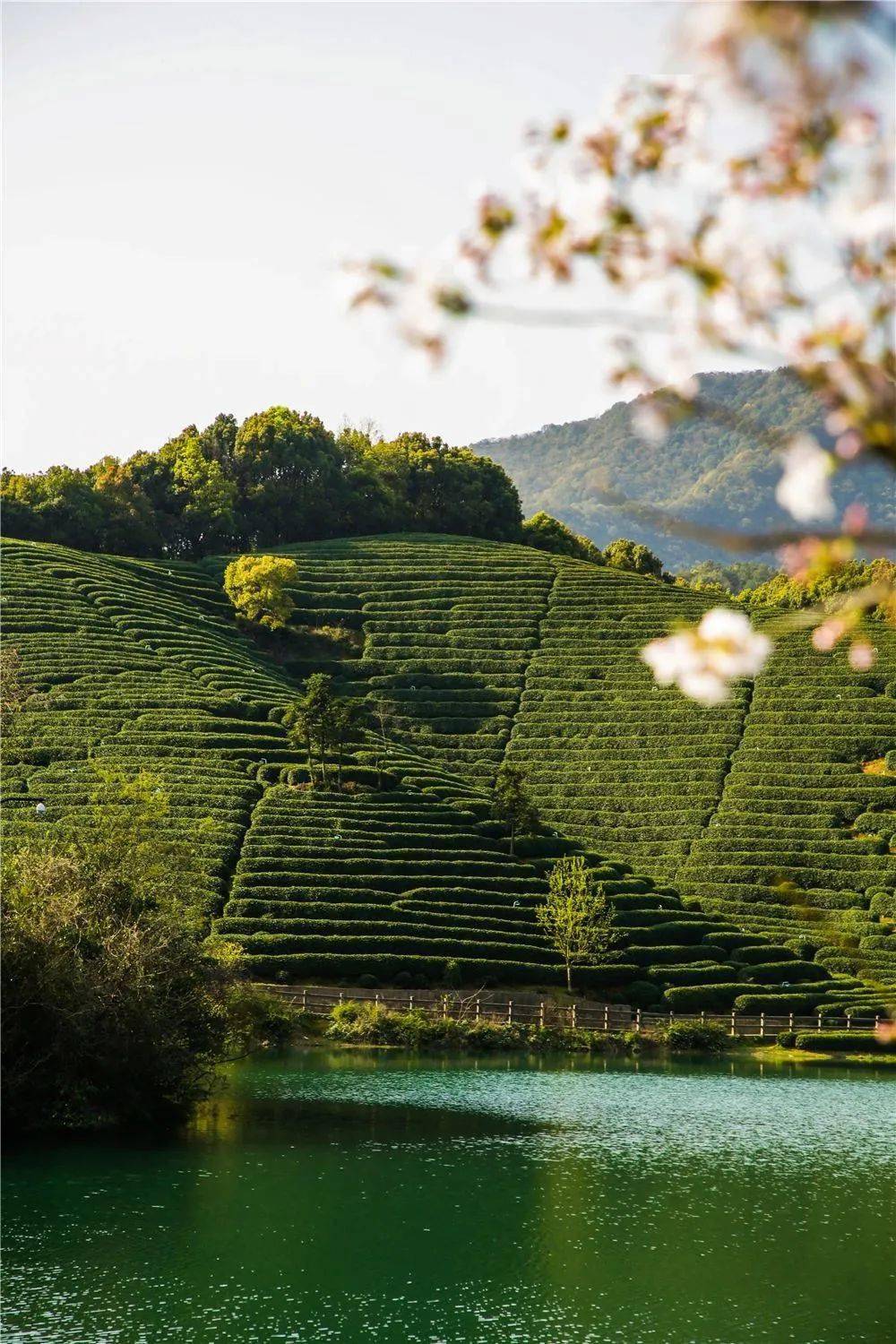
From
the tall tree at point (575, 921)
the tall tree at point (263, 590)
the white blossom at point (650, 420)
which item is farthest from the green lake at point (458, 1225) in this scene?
the tall tree at point (263, 590)

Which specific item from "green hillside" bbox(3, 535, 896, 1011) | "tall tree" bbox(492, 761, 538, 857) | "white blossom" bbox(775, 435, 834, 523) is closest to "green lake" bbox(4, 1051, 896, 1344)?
"green hillside" bbox(3, 535, 896, 1011)

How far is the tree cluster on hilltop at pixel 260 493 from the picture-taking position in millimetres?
98938

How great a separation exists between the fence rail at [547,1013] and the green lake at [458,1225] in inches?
405

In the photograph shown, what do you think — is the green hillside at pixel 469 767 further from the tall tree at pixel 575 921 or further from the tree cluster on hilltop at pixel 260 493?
the tree cluster on hilltop at pixel 260 493

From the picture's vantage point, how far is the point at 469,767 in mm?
73562

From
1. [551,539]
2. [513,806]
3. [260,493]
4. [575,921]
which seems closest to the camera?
[575,921]

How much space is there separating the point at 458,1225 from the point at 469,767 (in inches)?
2009

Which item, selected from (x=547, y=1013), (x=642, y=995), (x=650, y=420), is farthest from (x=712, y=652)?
(x=642, y=995)

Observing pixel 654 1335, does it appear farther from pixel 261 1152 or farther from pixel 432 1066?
pixel 432 1066

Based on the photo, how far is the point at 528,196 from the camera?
303 centimetres

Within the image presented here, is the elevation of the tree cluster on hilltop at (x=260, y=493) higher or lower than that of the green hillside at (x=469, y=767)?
higher

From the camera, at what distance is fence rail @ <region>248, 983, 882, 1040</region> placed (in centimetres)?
4519

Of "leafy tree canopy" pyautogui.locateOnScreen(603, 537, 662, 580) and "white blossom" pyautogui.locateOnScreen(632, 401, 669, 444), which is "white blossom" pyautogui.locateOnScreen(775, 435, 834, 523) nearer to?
"white blossom" pyautogui.locateOnScreen(632, 401, 669, 444)

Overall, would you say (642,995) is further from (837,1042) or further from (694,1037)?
(837,1042)
